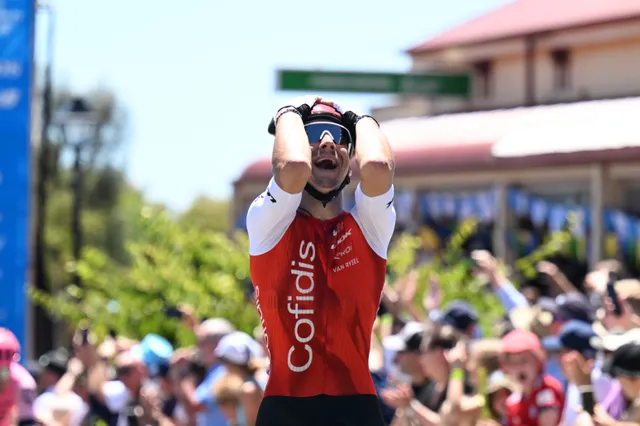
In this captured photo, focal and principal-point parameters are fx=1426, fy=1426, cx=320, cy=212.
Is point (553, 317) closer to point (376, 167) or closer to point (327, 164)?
point (327, 164)

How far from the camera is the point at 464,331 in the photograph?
8.27 meters

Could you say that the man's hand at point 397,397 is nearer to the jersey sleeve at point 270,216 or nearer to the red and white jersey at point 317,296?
the red and white jersey at point 317,296

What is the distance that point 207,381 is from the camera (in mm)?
8172

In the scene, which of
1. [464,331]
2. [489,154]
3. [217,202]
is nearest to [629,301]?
[464,331]

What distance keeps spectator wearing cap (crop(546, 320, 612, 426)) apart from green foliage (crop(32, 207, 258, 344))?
16.1 feet

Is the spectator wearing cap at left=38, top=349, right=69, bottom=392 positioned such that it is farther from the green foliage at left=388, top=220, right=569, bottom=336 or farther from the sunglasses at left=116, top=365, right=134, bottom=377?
the green foliage at left=388, top=220, right=569, bottom=336

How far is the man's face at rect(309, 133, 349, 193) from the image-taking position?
4.51 m

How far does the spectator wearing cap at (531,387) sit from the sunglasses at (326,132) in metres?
2.44

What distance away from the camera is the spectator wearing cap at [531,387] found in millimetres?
6641

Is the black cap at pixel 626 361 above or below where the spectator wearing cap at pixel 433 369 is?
above

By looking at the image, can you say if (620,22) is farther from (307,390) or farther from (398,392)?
(307,390)

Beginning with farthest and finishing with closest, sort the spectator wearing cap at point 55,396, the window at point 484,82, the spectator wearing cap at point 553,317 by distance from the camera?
1. the window at point 484,82
2. the spectator wearing cap at point 55,396
3. the spectator wearing cap at point 553,317

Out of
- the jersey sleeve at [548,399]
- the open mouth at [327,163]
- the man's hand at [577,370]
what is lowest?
the jersey sleeve at [548,399]

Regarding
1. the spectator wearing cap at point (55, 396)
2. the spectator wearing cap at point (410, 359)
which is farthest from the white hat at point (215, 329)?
the spectator wearing cap at point (410, 359)
